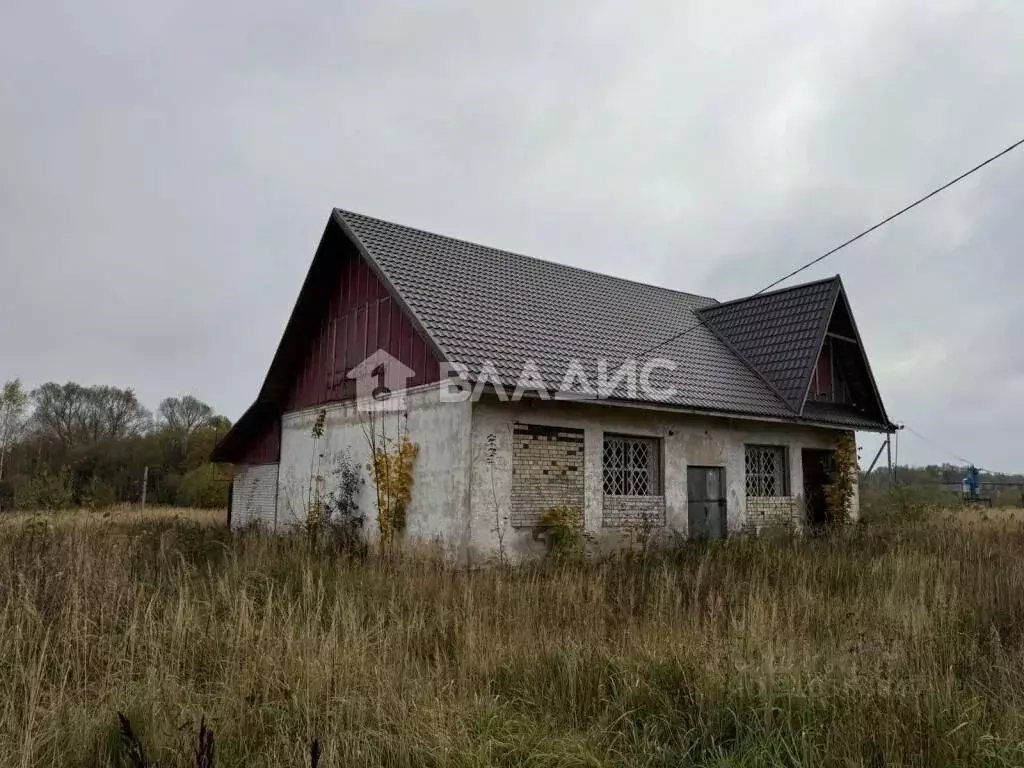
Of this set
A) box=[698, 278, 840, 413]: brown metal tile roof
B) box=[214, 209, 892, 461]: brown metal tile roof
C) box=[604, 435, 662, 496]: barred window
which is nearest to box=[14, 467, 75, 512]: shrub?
box=[214, 209, 892, 461]: brown metal tile roof

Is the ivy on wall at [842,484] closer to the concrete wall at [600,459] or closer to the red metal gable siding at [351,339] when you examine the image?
the concrete wall at [600,459]

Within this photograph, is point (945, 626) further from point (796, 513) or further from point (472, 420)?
point (796, 513)

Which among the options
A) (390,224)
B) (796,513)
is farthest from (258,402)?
(796,513)

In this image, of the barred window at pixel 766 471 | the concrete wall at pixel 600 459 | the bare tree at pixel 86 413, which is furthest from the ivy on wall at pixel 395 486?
the bare tree at pixel 86 413

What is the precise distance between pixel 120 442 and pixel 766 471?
1449 inches

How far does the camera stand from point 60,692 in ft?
12.8

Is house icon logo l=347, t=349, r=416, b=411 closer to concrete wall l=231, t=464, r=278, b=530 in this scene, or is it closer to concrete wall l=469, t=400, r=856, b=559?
concrete wall l=469, t=400, r=856, b=559

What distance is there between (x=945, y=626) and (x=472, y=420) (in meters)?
6.11

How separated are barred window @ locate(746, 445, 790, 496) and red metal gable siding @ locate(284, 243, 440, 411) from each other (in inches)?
283

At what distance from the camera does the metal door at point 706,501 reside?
1260 centimetres

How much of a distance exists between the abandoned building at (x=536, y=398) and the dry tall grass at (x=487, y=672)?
10.9 ft

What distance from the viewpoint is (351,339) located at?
13.4m

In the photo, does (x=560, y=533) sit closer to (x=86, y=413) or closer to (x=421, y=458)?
(x=421, y=458)

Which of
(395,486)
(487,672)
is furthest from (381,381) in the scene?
(487,672)
